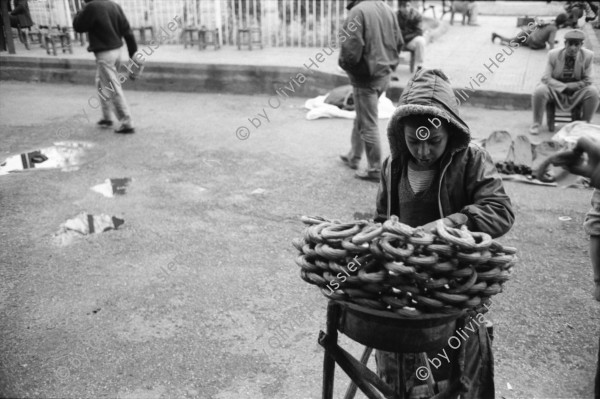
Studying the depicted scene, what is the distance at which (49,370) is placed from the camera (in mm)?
3504

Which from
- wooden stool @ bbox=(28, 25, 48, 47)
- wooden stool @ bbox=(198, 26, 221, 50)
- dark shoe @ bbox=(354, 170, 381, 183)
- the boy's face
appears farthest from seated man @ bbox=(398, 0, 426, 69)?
the boy's face

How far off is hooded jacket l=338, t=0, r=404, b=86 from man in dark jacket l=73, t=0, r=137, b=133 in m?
3.75

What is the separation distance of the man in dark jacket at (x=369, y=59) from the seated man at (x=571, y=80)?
8.60 feet

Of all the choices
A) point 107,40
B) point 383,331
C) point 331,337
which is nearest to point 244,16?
point 107,40

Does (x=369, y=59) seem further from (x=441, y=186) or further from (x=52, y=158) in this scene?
(x=52, y=158)

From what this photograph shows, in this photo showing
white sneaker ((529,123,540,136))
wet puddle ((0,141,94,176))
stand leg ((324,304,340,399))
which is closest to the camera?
stand leg ((324,304,340,399))

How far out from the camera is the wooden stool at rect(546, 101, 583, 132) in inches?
312

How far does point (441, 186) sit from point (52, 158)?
6.26 m

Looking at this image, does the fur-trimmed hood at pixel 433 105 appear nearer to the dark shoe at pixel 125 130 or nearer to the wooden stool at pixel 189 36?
the dark shoe at pixel 125 130

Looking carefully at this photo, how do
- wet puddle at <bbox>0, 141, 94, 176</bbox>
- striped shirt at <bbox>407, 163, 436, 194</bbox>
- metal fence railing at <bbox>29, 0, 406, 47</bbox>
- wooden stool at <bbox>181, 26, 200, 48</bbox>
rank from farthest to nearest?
1. wooden stool at <bbox>181, 26, 200, 48</bbox>
2. metal fence railing at <bbox>29, 0, 406, 47</bbox>
3. wet puddle at <bbox>0, 141, 94, 176</bbox>
4. striped shirt at <bbox>407, 163, 436, 194</bbox>

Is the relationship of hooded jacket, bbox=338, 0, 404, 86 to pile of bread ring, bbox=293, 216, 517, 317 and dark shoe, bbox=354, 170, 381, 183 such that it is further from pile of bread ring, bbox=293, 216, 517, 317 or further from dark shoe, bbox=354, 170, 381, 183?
pile of bread ring, bbox=293, 216, 517, 317

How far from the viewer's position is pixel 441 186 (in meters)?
2.57

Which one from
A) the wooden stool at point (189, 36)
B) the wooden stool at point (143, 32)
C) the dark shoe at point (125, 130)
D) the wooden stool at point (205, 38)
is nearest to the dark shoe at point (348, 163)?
the dark shoe at point (125, 130)

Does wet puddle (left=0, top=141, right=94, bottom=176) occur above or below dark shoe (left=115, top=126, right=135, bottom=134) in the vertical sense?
below
